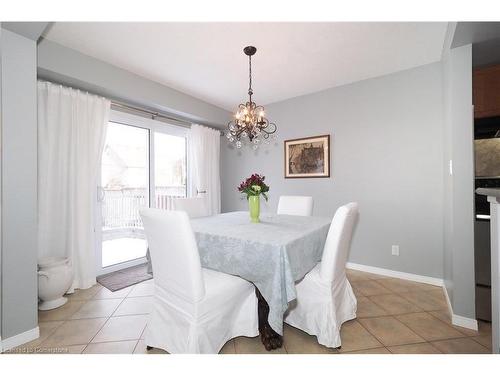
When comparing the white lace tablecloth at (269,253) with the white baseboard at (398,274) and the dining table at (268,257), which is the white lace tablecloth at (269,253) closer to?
the dining table at (268,257)

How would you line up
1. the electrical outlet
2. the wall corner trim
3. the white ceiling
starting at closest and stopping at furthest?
the wall corner trim < the white ceiling < the electrical outlet

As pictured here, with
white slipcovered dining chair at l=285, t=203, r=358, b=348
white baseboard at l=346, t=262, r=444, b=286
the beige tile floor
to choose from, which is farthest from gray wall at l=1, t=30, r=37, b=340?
white baseboard at l=346, t=262, r=444, b=286

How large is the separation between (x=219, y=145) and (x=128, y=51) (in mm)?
2213

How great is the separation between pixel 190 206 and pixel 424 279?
281 centimetres

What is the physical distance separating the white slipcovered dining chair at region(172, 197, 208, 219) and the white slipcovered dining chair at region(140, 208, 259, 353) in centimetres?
105

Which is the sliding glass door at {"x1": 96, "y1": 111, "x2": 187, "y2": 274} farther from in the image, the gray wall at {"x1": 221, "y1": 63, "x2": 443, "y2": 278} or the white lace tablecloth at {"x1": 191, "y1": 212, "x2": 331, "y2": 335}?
the gray wall at {"x1": 221, "y1": 63, "x2": 443, "y2": 278}

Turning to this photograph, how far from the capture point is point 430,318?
6.38 feet

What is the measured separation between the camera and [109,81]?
2592 millimetres

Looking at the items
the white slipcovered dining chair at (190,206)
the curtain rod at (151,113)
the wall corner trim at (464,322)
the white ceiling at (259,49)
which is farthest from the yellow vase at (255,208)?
the curtain rod at (151,113)

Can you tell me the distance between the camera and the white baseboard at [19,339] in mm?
1593

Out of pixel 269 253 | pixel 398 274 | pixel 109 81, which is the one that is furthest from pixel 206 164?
pixel 398 274

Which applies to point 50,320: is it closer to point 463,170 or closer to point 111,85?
point 111,85

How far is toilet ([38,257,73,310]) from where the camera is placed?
2.05 m
